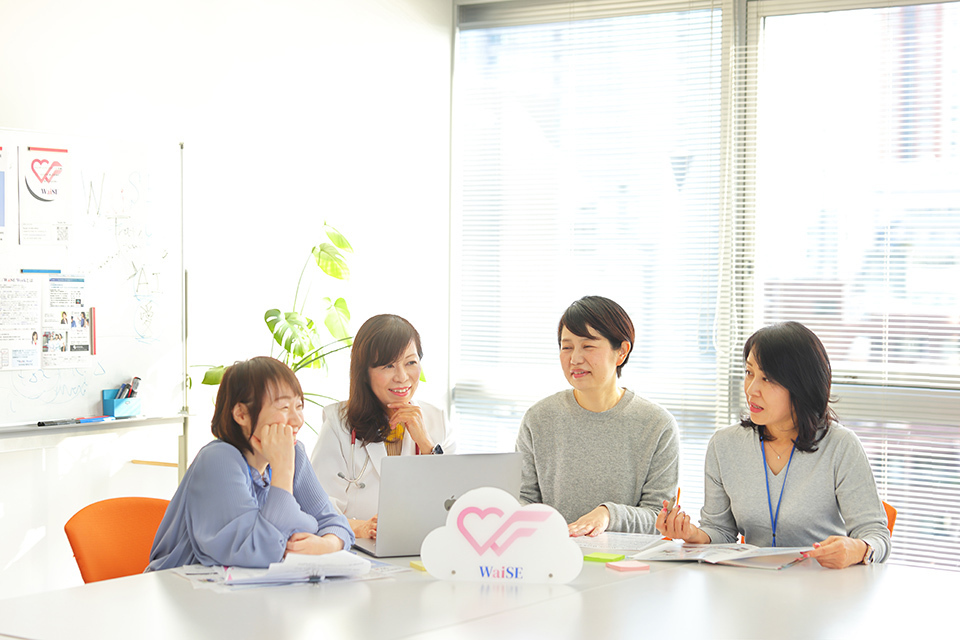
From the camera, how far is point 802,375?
7.92 ft

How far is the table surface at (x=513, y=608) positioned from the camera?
1.68m

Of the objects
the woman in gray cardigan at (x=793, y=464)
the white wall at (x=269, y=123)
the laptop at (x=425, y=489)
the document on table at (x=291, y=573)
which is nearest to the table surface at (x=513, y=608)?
the document on table at (x=291, y=573)

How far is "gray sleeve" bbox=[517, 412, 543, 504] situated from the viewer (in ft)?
9.65

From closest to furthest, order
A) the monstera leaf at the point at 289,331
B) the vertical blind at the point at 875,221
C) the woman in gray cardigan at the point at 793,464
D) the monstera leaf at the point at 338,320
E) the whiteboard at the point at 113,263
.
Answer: the woman in gray cardigan at the point at 793,464 < the whiteboard at the point at 113,263 < the monstera leaf at the point at 289,331 < the monstera leaf at the point at 338,320 < the vertical blind at the point at 875,221

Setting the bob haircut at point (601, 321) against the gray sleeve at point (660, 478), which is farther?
the bob haircut at point (601, 321)

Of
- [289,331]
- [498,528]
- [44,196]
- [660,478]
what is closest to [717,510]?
[660,478]

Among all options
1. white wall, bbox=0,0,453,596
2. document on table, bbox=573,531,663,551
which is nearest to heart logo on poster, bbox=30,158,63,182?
white wall, bbox=0,0,453,596

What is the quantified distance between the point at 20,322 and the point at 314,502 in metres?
1.34

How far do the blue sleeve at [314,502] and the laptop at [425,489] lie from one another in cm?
10

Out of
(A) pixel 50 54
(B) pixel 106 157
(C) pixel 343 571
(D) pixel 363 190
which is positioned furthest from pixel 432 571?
(D) pixel 363 190

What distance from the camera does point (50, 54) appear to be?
3.03 m

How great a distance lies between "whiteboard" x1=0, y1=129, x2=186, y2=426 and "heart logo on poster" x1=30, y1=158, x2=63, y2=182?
0.03 m

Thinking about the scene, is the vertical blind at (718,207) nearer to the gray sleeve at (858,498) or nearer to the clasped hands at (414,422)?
the gray sleeve at (858,498)

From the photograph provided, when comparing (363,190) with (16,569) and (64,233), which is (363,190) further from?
(16,569)
